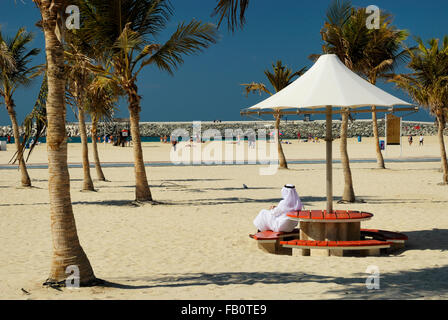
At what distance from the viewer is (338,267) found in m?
7.34

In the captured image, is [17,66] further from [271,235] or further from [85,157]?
[271,235]

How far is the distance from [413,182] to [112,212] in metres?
12.0

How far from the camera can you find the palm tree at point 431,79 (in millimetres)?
17484

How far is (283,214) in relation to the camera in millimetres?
9047

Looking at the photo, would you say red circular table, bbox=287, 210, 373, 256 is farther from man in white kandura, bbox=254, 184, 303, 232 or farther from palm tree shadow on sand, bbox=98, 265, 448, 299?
palm tree shadow on sand, bbox=98, 265, 448, 299

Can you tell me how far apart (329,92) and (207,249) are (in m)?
3.30

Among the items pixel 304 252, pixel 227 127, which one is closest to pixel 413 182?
pixel 304 252

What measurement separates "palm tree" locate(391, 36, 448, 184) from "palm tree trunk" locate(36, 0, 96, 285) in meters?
14.6

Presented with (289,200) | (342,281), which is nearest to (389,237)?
(289,200)

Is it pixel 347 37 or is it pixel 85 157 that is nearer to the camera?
pixel 347 37

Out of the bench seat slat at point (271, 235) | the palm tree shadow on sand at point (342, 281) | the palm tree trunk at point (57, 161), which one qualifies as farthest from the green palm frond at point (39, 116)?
the bench seat slat at point (271, 235)

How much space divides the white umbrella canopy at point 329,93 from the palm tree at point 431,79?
9923 millimetres

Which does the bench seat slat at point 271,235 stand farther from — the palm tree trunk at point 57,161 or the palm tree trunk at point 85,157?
the palm tree trunk at point 85,157

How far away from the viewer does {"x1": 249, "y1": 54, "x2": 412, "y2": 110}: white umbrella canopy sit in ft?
26.4
